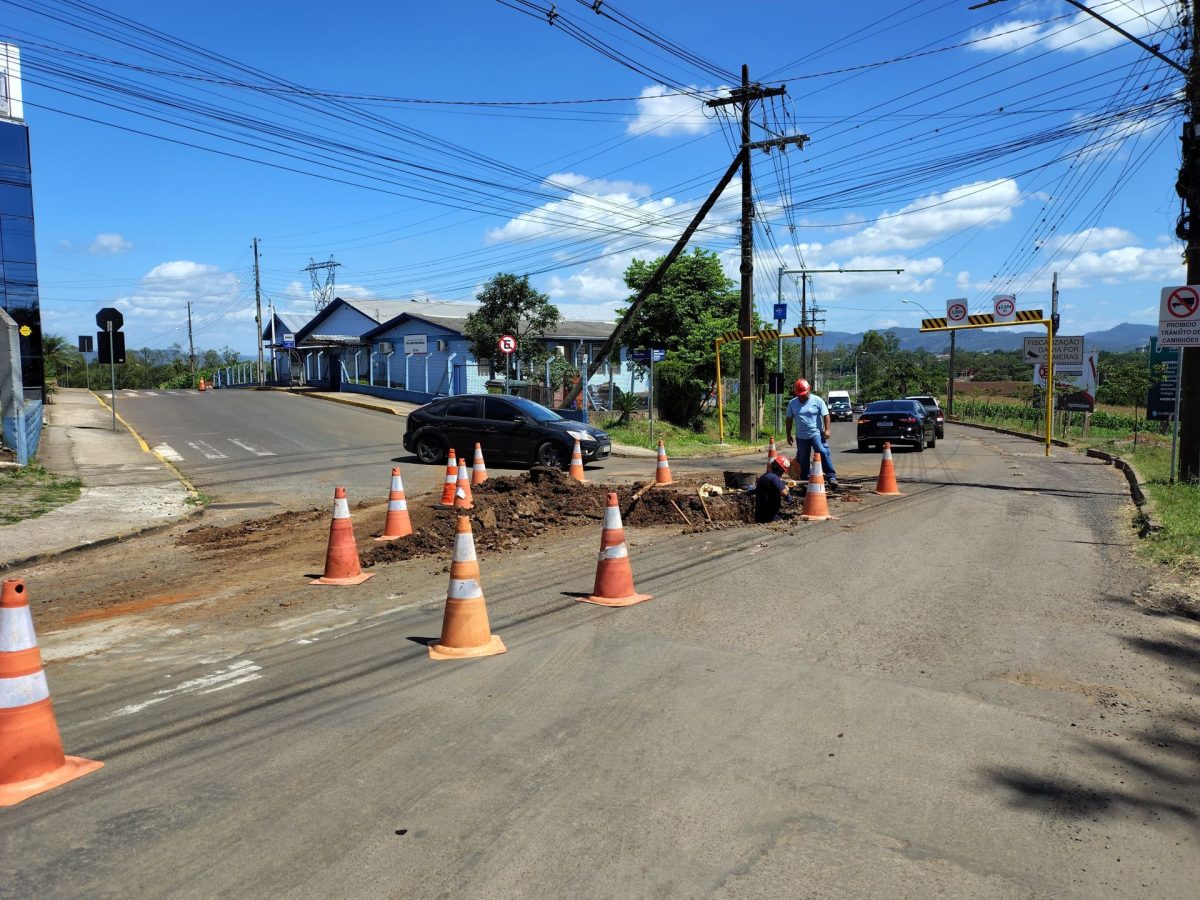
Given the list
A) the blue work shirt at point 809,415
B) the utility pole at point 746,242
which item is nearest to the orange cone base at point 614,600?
the blue work shirt at point 809,415

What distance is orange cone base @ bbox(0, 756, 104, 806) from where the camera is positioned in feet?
12.3

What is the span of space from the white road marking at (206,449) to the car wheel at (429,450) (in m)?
4.81

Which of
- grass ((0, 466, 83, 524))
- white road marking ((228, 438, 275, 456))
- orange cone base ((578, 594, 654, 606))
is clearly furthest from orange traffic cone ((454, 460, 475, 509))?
white road marking ((228, 438, 275, 456))

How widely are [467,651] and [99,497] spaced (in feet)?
36.0

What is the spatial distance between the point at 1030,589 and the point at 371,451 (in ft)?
57.4

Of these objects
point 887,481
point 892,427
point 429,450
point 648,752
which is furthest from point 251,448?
point 648,752

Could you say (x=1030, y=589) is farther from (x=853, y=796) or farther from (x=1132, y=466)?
(x=1132, y=466)

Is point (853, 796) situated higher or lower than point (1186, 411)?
lower

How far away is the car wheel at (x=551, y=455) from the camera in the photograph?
59.2 ft

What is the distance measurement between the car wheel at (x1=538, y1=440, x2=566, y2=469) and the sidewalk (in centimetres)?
659

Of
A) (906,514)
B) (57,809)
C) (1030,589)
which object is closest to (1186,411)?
(906,514)

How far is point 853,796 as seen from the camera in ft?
12.2

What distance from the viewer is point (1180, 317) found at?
13.3m

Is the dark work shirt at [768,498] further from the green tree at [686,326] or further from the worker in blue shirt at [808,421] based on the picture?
the green tree at [686,326]
